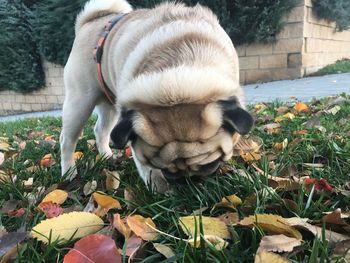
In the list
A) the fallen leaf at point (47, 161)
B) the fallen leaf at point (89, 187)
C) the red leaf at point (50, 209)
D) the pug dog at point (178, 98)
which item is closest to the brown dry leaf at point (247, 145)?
the pug dog at point (178, 98)

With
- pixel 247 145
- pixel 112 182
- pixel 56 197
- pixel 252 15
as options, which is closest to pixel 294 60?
pixel 252 15

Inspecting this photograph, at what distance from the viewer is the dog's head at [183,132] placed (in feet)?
6.20

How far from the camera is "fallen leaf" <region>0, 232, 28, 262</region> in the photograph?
1.58m

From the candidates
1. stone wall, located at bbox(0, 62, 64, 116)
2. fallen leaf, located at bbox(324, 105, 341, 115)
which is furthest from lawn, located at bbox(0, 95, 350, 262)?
stone wall, located at bbox(0, 62, 64, 116)

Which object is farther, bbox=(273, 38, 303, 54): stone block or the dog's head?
bbox=(273, 38, 303, 54): stone block

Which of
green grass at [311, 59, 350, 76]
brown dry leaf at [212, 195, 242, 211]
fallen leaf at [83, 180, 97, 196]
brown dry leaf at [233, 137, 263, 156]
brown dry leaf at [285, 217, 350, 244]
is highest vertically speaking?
brown dry leaf at [285, 217, 350, 244]

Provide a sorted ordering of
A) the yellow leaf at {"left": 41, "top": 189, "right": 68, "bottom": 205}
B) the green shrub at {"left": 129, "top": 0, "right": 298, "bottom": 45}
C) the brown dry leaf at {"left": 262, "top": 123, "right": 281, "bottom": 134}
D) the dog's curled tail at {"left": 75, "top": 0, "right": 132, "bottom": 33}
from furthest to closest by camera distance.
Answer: the green shrub at {"left": 129, "top": 0, "right": 298, "bottom": 45} < the dog's curled tail at {"left": 75, "top": 0, "right": 132, "bottom": 33} < the brown dry leaf at {"left": 262, "top": 123, "right": 281, "bottom": 134} < the yellow leaf at {"left": 41, "top": 189, "right": 68, "bottom": 205}

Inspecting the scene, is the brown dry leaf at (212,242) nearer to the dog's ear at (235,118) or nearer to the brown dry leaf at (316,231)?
the brown dry leaf at (316,231)

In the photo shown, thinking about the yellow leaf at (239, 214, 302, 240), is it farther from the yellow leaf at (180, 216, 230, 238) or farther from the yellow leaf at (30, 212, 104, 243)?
the yellow leaf at (30, 212, 104, 243)

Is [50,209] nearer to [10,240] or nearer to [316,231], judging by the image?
[10,240]

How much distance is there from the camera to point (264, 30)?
347 inches

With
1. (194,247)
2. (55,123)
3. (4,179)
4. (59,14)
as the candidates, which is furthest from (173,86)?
(59,14)

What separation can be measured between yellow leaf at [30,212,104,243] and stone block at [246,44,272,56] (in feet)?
26.8

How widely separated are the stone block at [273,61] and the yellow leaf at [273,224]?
322 inches
